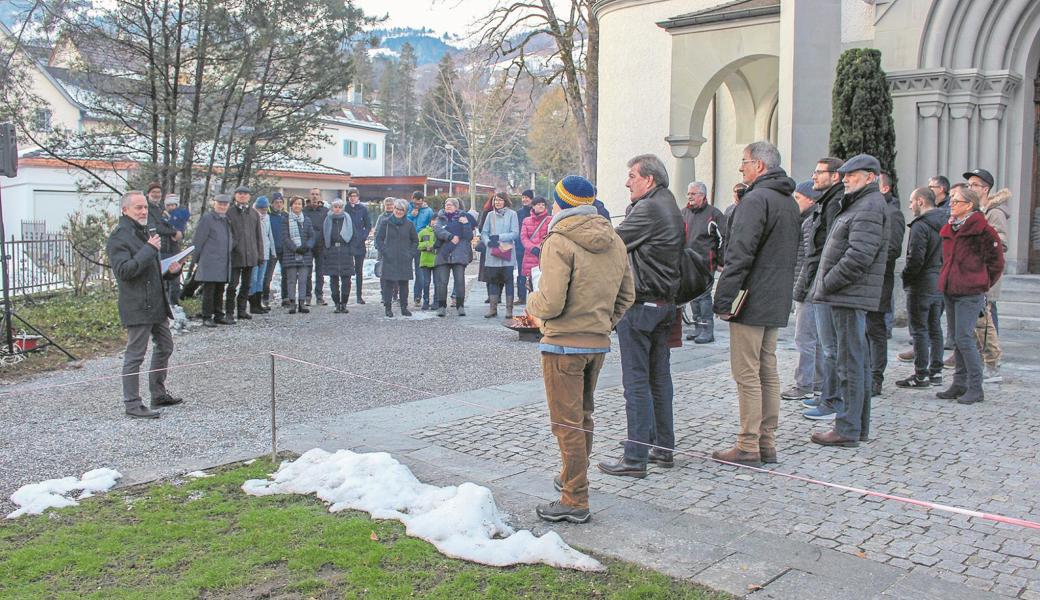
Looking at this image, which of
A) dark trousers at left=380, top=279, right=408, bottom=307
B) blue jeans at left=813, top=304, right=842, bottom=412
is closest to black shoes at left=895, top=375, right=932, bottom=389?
blue jeans at left=813, top=304, right=842, bottom=412

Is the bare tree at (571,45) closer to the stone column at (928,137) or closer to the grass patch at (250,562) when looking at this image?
the stone column at (928,137)

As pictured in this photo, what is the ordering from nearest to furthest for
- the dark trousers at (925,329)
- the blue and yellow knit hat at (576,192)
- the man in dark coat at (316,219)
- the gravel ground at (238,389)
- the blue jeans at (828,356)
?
the blue and yellow knit hat at (576,192), the gravel ground at (238,389), the blue jeans at (828,356), the dark trousers at (925,329), the man in dark coat at (316,219)

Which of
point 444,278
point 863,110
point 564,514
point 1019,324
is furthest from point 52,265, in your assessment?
point 1019,324

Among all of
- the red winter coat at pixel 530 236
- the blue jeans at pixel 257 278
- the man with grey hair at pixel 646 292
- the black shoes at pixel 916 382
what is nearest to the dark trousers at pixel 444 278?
the red winter coat at pixel 530 236

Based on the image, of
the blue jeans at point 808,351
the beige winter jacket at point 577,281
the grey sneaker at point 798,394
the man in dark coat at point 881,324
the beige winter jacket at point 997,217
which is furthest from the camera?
the beige winter jacket at point 997,217

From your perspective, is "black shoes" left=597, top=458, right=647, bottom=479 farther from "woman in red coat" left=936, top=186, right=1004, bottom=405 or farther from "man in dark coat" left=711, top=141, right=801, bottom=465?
"woman in red coat" left=936, top=186, right=1004, bottom=405

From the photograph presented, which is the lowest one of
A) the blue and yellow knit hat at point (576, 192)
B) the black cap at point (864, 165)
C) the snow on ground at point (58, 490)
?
the snow on ground at point (58, 490)

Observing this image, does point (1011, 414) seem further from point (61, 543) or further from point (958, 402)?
point (61, 543)

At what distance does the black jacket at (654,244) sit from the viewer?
18.3 feet

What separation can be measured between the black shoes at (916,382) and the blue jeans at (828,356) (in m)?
1.62

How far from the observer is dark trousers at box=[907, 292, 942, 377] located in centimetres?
851

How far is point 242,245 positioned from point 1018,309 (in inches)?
422

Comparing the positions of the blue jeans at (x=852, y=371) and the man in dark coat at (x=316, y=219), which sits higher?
the man in dark coat at (x=316, y=219)

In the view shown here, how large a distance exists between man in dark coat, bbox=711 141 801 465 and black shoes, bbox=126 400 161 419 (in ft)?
14.7
